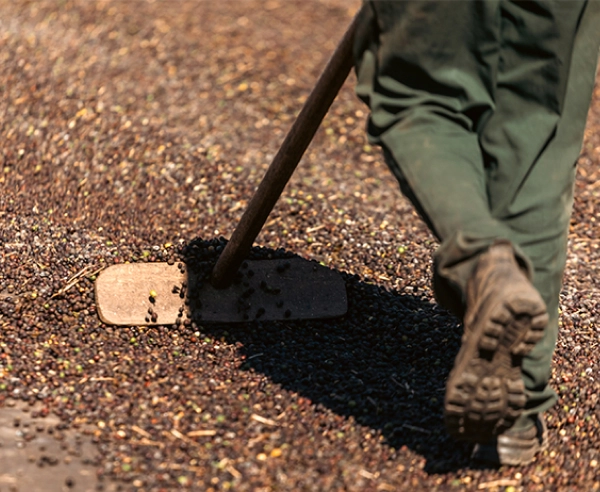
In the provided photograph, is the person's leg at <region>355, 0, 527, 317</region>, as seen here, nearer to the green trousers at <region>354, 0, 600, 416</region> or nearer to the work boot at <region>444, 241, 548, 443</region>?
the green trousers at <region>354, 0, 600, 416</region>

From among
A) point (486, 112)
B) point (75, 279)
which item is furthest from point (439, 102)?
point (75, 279)

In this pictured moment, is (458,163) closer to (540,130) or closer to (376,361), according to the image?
(540,130)

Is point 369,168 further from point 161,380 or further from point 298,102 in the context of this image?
point 161,380

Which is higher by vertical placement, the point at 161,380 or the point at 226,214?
the point at 161,380

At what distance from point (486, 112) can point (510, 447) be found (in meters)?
1.05

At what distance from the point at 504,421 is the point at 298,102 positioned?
3.83 meters

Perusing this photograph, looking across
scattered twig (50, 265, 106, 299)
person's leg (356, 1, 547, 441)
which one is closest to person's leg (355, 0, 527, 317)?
person's leg (356, 1, 547, 441)

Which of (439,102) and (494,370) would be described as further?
(439,102)

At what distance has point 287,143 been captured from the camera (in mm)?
3744

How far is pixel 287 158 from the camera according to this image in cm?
376

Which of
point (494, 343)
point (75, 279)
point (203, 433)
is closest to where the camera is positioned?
point (494, 343)

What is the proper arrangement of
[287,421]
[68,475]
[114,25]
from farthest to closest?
[114,25] < [287,421] < [68,475]

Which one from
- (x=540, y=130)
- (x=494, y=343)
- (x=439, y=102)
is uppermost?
(x=439, y=102)

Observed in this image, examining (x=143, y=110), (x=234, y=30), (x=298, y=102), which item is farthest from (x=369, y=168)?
(x=234, y=30)
